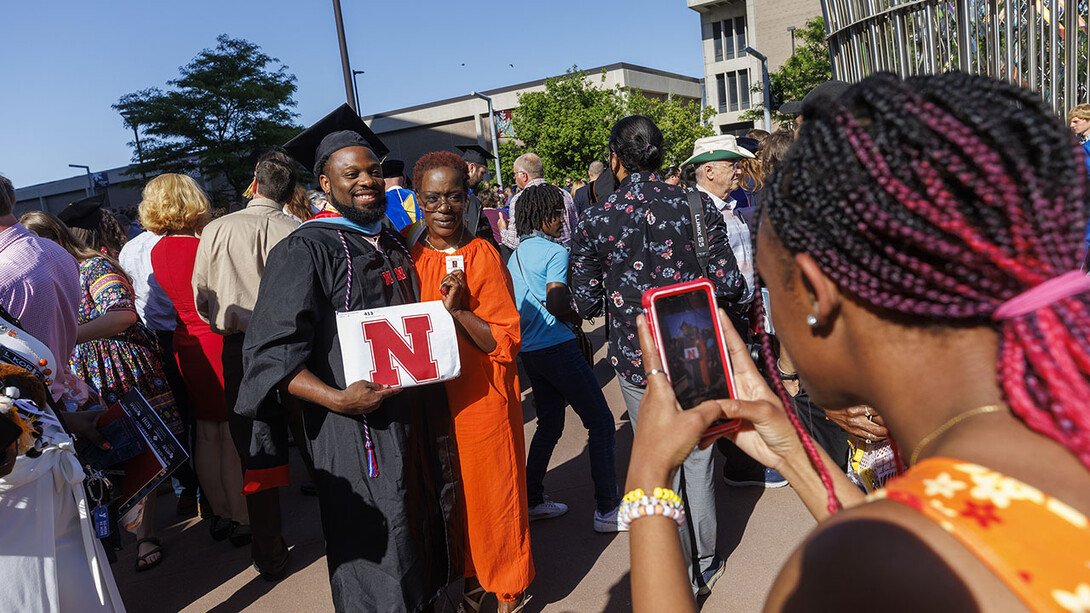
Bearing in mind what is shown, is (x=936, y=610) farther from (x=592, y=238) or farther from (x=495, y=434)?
(x=592, y=238)

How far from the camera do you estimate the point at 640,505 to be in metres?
1.37

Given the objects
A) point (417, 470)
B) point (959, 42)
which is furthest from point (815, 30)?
point (417, 470)

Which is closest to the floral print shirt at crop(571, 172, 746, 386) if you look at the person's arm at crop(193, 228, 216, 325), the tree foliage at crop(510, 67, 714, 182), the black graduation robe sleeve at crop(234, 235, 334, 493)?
the black graduation robe sleeve at crop(234, 235, 334, 493)

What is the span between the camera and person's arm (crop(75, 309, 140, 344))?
4.25m

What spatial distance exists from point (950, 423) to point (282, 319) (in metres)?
2.40

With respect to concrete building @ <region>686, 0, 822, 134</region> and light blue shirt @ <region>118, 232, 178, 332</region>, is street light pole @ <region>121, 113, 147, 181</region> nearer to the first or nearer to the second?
light blue shirt @ <region>118, 232, 178, 332</region>

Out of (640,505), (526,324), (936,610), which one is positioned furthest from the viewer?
(526,324)

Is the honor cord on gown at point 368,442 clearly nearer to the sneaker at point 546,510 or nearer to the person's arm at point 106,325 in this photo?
the sneaker at point 546,510

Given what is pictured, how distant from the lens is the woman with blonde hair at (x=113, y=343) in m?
4.38

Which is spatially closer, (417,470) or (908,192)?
(908,192)

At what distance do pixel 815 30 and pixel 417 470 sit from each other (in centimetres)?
2728

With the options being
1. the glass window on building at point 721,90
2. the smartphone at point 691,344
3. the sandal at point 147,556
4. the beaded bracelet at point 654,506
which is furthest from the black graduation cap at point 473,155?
the glass window on building at point 721,90

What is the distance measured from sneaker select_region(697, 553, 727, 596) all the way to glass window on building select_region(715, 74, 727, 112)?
44.2 meters

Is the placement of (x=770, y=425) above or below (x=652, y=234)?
below
